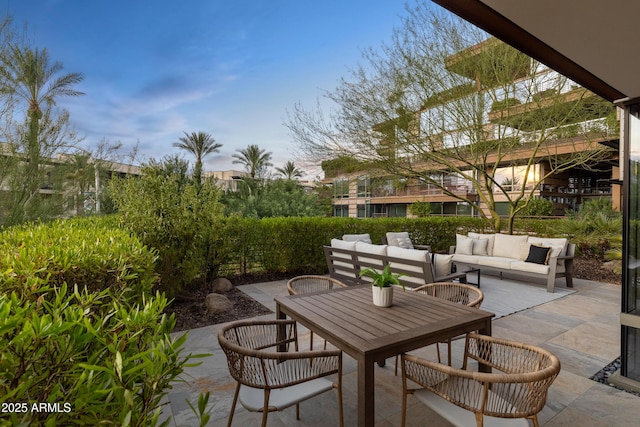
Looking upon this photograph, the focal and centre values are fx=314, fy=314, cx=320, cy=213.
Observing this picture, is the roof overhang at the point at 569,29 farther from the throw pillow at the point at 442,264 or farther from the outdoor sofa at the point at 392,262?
the throw pillow at the point at 442,264

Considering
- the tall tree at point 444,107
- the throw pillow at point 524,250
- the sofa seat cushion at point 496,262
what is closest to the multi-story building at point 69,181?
the tall tree at point 444,107

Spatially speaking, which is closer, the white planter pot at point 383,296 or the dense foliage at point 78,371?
the dense foliage at point 78,371

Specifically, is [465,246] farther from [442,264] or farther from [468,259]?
[442,264]

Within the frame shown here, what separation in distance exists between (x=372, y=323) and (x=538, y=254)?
6114mm

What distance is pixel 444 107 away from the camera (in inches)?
324

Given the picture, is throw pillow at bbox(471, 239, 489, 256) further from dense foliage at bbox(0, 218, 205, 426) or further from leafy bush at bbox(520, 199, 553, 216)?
leafy bush at bbox(520, 199, 553, 216)

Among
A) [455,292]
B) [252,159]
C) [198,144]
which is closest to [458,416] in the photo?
[455,292]

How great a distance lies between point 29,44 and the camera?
22.2ft

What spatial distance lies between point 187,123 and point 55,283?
1331 cm

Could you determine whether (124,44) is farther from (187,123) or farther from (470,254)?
(470,254)

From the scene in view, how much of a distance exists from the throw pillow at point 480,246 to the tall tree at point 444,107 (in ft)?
6.83

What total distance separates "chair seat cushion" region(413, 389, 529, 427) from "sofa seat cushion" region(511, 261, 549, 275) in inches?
217

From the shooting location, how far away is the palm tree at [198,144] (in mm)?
20730

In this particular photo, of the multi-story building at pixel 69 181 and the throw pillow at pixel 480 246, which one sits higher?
the multi-story building at pixel 69 181
